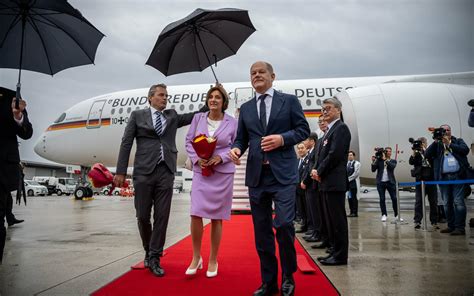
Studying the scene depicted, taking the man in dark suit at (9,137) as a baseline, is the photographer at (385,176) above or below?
below

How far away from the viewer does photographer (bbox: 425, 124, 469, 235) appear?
232 inches

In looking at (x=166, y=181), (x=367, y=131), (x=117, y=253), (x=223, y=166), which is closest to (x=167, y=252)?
(x=117, y=253)

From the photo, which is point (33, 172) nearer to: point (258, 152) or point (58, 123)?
point (58, 123)

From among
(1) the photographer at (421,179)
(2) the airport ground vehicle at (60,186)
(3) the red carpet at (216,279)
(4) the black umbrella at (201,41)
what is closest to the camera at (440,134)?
(1) the photographer at (421,179)

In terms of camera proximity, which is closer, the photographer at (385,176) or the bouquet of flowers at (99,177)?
the bouquet of flowers at (99,177)

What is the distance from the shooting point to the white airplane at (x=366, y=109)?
979 cm

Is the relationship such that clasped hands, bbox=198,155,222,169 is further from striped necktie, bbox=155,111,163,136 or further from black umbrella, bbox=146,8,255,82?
black umbrella, bbox=146,8,255,82

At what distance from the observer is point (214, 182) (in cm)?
336

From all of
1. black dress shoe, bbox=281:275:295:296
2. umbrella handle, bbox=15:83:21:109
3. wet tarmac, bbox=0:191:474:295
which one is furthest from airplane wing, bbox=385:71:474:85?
umbrella handle, bbox=15:83:21:109

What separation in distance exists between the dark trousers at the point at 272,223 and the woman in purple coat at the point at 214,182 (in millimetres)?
524

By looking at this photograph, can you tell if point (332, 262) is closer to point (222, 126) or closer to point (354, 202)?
point (222, 126)

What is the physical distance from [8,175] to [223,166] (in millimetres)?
2014

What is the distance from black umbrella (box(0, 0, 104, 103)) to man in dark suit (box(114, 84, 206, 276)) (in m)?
1.25

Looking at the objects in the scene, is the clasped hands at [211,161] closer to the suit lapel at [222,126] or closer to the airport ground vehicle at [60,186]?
the suit lapel at [222,126]
